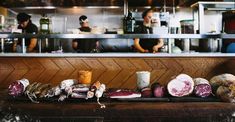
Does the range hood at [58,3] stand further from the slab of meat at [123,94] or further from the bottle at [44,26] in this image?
the slab of meat at [123,94]

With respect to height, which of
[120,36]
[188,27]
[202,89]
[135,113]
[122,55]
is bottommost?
[135,113]

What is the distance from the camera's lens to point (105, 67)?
5367mm

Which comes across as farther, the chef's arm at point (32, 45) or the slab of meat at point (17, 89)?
the chef's arm at point (32, 45)

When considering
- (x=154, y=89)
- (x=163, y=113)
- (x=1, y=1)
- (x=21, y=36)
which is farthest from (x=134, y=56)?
(x=1, y=1)

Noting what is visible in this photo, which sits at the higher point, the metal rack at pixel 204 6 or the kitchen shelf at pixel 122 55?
the metal rack at pixel 204 6

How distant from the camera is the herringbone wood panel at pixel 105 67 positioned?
17.6 feet

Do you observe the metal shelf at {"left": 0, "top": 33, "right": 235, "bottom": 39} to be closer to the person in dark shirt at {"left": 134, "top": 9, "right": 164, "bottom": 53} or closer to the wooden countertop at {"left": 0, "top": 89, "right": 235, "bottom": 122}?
the person in dark shirt at {"left": 134, "top": 9, "right": 164, "bottom": 53}

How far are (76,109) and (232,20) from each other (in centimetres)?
515

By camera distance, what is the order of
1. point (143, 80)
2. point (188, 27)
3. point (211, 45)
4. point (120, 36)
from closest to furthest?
point (143, 80), point (120, 36), point (188, 27), point (211, 45)

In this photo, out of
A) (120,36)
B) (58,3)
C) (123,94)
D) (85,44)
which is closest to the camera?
(123,94)

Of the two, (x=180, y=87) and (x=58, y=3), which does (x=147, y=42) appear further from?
(x=180, y=87)

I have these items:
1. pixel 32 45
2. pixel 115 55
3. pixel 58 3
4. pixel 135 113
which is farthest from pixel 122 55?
pixel 58 3

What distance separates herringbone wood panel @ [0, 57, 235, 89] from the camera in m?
5.36

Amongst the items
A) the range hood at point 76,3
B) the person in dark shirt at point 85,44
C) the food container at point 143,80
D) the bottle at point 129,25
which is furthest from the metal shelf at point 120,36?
the range hood at point 76,3
